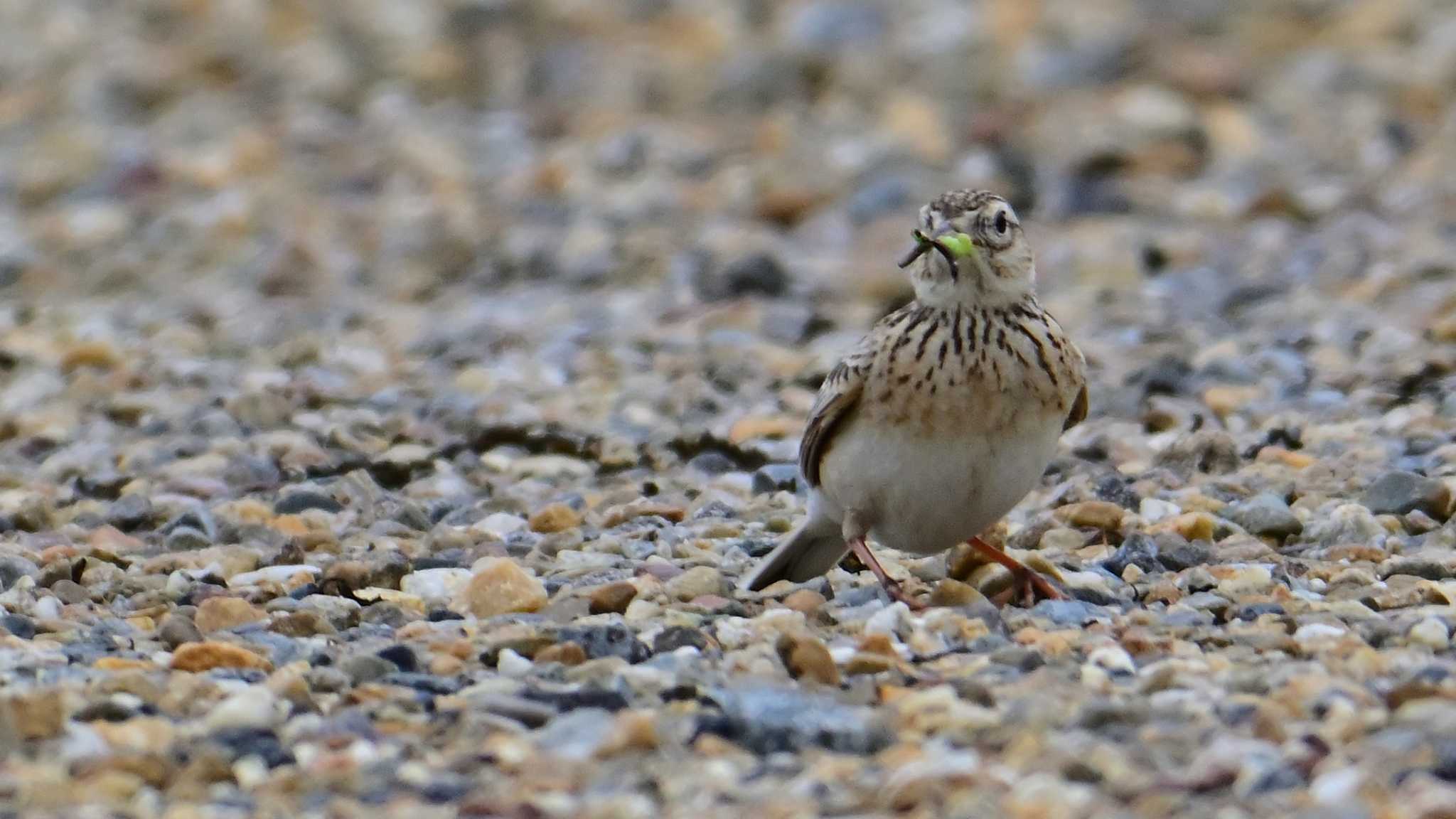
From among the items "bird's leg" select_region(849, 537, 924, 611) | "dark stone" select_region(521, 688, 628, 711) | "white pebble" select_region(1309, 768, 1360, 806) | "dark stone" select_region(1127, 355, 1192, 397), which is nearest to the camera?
"white pebble" select_region(1309, 768, 1360, 806)

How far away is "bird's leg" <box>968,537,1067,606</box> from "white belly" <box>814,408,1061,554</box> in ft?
0.39

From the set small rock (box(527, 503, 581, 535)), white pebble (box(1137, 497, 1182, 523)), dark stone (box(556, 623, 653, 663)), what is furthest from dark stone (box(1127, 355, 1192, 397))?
dark stone (box(556, 623, 653, 663))

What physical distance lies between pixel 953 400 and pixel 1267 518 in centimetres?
135

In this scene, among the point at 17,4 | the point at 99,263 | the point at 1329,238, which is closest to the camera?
the point at 1329,238

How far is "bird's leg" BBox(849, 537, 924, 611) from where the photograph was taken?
6.55 m

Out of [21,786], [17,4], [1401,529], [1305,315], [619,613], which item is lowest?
[21,786]

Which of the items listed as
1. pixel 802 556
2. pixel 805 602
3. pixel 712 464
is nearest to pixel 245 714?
pixel 805 602

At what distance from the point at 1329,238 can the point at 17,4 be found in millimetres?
11255

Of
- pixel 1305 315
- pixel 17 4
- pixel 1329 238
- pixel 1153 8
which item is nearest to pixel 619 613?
pixel 1305 315

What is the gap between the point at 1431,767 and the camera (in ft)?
15.8

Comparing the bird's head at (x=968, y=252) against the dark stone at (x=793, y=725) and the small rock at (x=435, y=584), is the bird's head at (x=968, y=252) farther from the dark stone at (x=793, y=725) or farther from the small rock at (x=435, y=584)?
the dark stone at (x=793, y=725)

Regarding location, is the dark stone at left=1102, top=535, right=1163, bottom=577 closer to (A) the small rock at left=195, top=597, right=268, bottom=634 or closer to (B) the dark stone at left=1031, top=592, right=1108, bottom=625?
(B) the dark stone at left=1031, top=592, right=1108, bottom=625

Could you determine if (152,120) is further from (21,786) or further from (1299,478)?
(21,786)

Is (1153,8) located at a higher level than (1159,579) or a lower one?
higher
